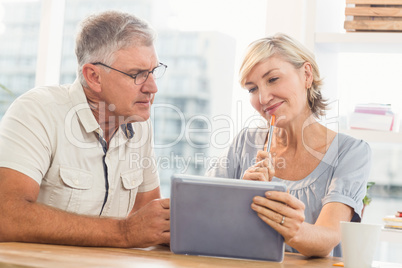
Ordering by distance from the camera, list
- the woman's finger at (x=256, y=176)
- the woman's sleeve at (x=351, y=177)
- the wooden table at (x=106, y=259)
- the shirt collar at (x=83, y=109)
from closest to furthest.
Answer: the wooden table at (x=106, y=259) < the woman's finger at (x=256, y=176) < the woman's sleeve at (x=351, y=177) < the shirt collar at (x=83, y=109)

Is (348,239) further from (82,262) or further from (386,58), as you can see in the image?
(386,58)

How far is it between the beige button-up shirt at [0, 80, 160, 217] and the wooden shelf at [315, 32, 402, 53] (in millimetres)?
1056

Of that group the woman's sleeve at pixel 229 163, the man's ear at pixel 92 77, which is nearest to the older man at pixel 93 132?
the man's ear at pixel 92 77

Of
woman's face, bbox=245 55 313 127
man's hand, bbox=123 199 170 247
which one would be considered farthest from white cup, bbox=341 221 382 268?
woman's face, bbox=245 55 313 127

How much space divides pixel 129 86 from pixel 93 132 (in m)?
0.22

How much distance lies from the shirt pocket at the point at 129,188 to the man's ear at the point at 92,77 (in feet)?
1.15

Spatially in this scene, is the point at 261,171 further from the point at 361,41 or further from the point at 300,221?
the point at 361,41

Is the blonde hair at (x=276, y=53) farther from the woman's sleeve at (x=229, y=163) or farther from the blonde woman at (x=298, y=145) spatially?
the woman's sleeve at (x=229, y=163)

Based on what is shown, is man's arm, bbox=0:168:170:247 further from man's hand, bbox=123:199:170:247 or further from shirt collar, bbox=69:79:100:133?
shirt collar, bbox=69:79:100:133

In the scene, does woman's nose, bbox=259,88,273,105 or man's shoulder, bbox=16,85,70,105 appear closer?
man's shoulder, bbox=16,85,70,105

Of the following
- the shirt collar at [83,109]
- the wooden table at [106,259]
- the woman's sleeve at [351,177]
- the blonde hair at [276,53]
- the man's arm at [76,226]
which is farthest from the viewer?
the blonde hair at [276,53]

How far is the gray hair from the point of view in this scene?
5.95ft

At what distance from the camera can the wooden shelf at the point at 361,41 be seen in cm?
225

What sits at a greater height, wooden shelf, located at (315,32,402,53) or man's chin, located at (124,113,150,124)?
wooden shelf, located at (315,32,402,53)
